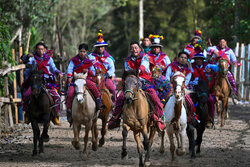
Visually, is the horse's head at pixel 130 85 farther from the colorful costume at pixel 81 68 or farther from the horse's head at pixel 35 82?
the horse's head at pixel 35 82

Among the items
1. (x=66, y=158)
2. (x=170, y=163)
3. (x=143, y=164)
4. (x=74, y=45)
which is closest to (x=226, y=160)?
(x=170, y=163)

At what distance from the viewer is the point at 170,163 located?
35.5 ft

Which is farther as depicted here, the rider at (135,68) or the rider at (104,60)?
the rider at (104,60)

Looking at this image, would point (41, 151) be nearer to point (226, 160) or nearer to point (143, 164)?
point (143, 164)

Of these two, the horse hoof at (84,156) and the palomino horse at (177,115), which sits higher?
the palomino horse at (177,115)

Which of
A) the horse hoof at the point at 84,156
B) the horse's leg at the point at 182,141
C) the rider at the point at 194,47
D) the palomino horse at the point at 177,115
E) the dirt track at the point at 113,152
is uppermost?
the rider at the point at 194,47

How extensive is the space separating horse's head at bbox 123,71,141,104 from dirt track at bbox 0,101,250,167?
1.71 metres

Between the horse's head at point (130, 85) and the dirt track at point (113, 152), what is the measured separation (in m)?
1.71

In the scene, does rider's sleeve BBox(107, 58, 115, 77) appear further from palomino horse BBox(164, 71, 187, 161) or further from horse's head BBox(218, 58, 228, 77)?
horse's head BBox(218, 58, 228, 77)

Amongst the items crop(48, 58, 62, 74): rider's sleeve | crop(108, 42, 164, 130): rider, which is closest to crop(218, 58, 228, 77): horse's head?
crop(108, 42, 164, 130): rider

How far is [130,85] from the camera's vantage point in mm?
10133

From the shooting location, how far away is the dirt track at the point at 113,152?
36.1 feet

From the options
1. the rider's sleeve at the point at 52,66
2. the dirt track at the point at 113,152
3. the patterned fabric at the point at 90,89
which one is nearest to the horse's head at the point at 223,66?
the dirt track at the point at 113,152

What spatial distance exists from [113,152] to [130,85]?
9.95 ft
